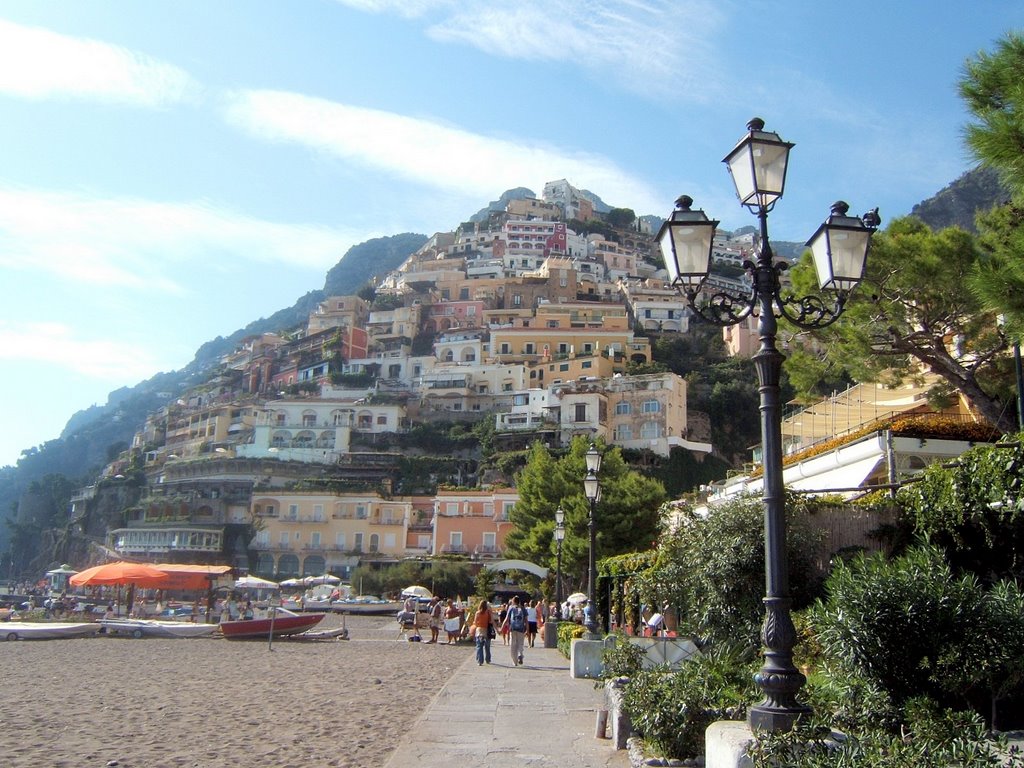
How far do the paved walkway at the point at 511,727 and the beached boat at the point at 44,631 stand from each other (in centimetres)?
1566

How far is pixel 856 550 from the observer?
11281mm

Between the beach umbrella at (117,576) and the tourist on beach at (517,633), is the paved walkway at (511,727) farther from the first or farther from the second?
the beach umbrella at (117,576)

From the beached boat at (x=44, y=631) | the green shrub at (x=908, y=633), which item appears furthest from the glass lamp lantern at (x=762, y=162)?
the beached boat at (x=44, y=631)

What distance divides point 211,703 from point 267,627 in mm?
12974

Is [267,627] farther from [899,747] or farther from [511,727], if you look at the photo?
[899,747]

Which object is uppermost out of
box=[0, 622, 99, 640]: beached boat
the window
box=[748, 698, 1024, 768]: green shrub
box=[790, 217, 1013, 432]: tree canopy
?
the window

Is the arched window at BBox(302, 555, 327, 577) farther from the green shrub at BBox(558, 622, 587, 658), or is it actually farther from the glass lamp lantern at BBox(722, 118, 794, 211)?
the glass lamp lantern at BBox(722, 118, 794, 211)

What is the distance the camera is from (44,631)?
24875 millimetres

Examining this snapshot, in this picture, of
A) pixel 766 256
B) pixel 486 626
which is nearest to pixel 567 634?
pixel 486 626

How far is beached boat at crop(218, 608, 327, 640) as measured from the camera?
79.6 ft

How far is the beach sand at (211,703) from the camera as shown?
8.20 metres

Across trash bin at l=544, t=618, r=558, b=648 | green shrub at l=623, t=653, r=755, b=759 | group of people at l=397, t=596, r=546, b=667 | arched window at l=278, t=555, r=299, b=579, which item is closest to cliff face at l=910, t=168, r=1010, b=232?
arched window at l=278, t=555, r=299, b=579

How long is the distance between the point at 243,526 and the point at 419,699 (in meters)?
51.5

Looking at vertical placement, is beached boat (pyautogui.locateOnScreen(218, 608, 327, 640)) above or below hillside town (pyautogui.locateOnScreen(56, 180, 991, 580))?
below
